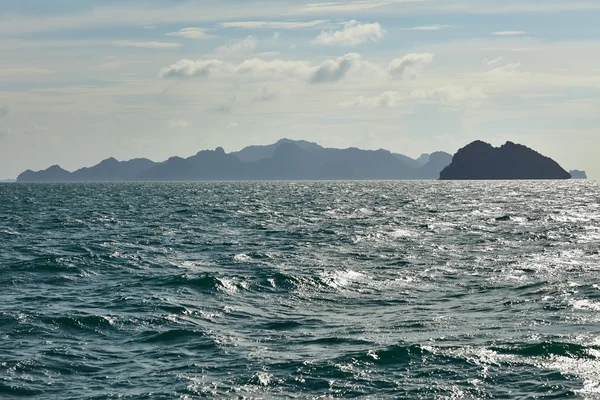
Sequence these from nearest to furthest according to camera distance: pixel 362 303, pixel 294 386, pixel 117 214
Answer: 1. pixel 294 386
2. pixel 362 303
3. pixel 117 214

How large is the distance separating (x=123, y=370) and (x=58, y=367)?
6.26ft

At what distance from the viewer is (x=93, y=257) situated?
1652 inches

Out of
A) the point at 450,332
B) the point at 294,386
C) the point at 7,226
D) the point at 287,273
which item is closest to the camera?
the point at 294,386

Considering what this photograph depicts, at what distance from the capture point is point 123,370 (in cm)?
1859

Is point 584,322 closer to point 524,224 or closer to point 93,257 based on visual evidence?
A: point 93,257

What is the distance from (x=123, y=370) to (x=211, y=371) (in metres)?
2.36

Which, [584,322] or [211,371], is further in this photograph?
[584,322]

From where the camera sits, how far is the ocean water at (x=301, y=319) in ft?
57.4

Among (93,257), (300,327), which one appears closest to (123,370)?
(300,327)

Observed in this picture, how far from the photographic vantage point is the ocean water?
57.4ft

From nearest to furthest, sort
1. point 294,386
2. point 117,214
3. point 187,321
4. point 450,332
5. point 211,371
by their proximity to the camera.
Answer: point 294,386 → point 211,371 → point 450,332 → point 187,321 → point 117,214

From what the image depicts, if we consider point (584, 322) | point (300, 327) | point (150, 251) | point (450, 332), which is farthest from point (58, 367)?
point (150, 251)

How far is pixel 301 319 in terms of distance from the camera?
2536cm

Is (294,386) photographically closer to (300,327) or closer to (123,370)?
(123,370)
